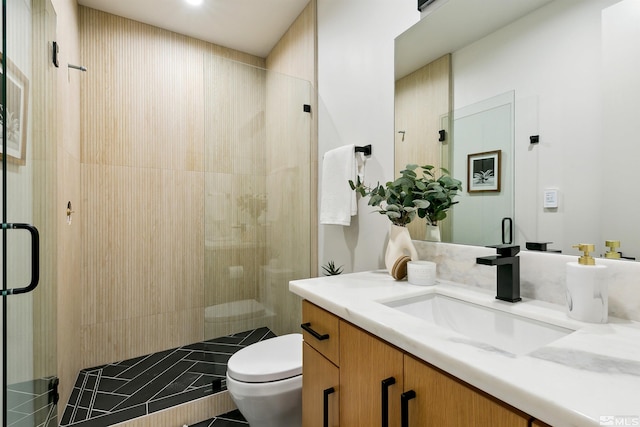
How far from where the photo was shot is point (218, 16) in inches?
92.0

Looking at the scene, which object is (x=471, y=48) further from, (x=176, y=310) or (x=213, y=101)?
(x=176, y=310)

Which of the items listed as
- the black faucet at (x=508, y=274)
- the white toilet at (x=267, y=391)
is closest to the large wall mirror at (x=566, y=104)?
the black faucet at (x=508, y=274)

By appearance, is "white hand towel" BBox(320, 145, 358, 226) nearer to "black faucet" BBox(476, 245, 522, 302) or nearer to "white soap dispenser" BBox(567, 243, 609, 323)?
"black faucet" BBox(476, 245, 522, 302)

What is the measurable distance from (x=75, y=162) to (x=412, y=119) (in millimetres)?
2124

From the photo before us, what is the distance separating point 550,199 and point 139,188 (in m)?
2.58

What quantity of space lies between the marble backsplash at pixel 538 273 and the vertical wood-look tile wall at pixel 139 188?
6.65ft

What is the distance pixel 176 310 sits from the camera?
2520 millimetres

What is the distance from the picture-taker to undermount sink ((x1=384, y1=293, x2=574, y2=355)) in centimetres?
79

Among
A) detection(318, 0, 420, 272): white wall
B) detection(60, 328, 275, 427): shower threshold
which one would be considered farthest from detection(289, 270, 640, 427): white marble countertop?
detection(60, 328, 275, 427): shower threshold

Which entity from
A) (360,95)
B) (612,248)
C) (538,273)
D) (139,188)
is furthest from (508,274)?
(139,188)

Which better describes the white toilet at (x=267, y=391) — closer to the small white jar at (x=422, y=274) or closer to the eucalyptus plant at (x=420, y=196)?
the small white jar at (x=422, y=274)

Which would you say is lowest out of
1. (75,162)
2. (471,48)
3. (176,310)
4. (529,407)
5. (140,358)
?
(140,358)

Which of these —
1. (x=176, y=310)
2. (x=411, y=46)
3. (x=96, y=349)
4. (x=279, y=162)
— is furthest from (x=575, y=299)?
(x=96, y=349)

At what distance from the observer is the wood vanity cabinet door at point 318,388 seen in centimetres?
93
